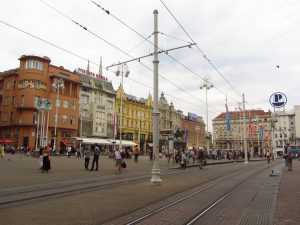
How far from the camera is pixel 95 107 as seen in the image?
72125 mm

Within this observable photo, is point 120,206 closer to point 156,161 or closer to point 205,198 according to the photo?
point 205,198

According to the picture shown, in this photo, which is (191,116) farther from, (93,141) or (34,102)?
(34,102)

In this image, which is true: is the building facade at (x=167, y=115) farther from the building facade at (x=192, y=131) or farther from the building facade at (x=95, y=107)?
the building facade at (x=95, y=107)

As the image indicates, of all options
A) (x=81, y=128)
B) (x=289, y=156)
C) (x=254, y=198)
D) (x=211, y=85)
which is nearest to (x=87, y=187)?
(x=254, y=198)

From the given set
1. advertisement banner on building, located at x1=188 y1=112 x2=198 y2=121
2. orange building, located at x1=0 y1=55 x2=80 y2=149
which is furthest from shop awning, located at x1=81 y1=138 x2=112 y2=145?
advertisement banner on building, located at x1=188 y1=112 x2=198 y2=121

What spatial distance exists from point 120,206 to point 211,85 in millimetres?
36688

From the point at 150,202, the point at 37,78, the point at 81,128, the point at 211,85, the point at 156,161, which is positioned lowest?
the point at 150,202

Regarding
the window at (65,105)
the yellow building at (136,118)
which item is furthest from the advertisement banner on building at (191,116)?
the window at (65,105)

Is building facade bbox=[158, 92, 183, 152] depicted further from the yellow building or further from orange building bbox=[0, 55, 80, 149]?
orange building bbox=[0, 55, 80, 149]

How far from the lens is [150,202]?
9695 mm

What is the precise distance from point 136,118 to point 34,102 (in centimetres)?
3229

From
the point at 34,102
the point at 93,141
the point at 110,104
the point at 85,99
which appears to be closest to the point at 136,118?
the point at 110,104

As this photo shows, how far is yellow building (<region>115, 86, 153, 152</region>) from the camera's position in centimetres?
8081

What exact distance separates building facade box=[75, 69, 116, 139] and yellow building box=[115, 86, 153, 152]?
3684 mm
